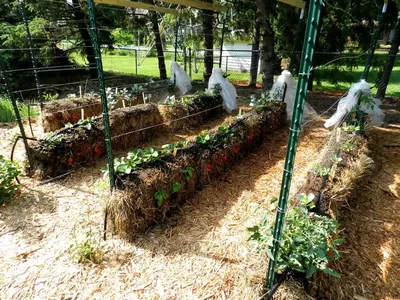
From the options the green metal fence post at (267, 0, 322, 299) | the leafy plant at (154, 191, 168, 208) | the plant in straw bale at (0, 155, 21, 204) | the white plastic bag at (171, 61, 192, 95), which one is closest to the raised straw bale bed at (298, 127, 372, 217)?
the green metal fence post at (267, 0, 322, 299)

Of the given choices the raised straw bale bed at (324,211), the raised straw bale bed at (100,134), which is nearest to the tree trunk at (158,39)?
the raised straw bale bed at (100,134)

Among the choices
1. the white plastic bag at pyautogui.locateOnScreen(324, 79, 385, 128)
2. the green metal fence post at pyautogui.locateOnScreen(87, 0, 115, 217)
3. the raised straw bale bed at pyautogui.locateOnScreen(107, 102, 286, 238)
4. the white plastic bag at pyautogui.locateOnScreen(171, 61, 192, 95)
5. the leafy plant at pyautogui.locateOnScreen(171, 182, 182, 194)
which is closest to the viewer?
the green metal fence post at pyautogui.locateOnScreen(87, 0, 115, 217)

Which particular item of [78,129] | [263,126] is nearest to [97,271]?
[78,129]

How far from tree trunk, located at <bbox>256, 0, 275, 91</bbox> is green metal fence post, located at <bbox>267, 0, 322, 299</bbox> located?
16.6 ft

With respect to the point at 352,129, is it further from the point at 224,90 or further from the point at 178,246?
the point at 224,90

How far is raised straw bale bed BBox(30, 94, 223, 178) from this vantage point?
3250 mm

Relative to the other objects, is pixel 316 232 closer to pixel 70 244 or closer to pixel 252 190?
pixel 252 190

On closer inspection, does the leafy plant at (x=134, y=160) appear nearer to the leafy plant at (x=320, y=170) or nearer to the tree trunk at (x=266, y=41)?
the leafy plant at (x=320, y=170)

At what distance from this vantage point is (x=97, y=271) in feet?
6.71

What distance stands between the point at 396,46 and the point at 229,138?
17.5 ft

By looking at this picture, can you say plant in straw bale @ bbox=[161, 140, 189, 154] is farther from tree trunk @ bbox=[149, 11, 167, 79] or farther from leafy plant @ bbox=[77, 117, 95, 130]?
tree trunk @ bbox=[149, 11, 167, 79]

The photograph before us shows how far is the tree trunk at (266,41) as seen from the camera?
5605 mm

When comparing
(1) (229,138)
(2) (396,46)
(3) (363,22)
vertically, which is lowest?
(1) (229,138)

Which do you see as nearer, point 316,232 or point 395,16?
point 316,232
